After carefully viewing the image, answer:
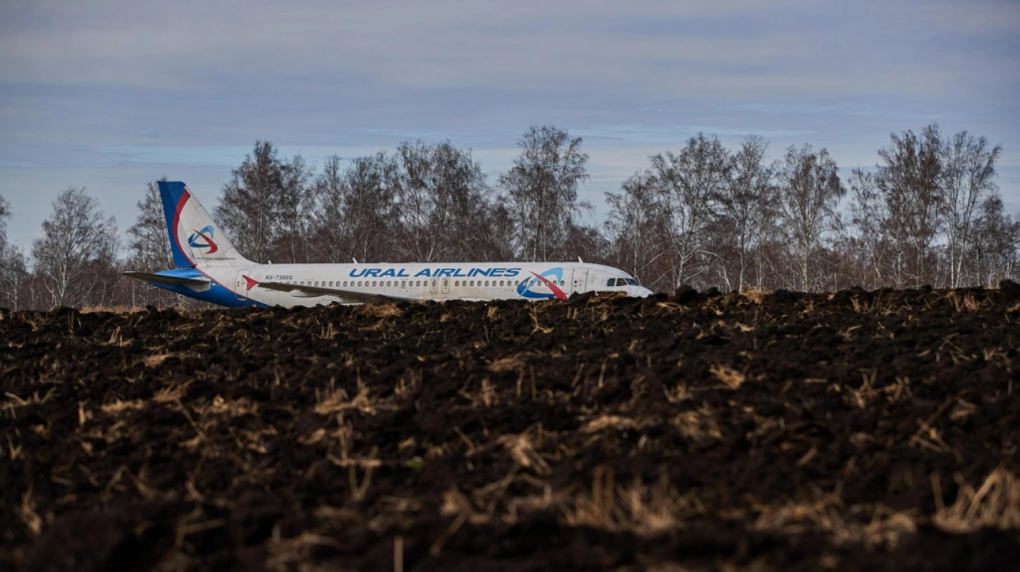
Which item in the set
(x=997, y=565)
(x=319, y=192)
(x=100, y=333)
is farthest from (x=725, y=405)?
(x=319, y=192)

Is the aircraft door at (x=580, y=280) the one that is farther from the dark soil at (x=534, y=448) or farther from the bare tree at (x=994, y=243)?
the bare tree at (x=994, y=243)

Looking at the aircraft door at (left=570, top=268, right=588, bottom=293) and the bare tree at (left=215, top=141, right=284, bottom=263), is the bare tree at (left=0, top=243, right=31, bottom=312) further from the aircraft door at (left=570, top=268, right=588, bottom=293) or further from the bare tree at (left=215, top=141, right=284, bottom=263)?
the aircraft door at (left=570, top=268, right=588, bottom=293)

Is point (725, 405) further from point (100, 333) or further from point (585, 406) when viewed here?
point (100, 333)

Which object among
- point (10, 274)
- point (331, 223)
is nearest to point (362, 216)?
point (331, 223)

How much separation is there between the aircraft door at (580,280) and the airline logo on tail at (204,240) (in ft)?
41.8

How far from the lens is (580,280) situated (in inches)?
1033

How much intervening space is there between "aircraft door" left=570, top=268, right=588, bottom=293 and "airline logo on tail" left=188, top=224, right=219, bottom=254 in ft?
41.8

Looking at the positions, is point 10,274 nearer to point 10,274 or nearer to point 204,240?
point 10,274

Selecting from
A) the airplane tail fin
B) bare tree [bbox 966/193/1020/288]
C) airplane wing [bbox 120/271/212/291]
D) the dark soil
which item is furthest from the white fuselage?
bare tree [bbox 966/193/1020/288]

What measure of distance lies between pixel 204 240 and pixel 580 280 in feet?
43.8

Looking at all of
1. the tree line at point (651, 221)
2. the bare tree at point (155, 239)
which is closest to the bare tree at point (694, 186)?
the tree line at point (651, 221)

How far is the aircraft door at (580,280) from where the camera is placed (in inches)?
1028

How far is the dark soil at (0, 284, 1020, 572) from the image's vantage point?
12.9 ft

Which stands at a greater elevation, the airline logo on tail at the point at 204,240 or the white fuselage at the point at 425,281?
the airline logo on tail at the point at 204,240
